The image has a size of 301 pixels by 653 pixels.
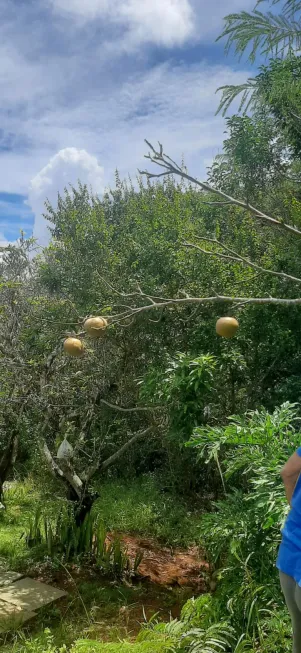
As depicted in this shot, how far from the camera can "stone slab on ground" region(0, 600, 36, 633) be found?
290 cm

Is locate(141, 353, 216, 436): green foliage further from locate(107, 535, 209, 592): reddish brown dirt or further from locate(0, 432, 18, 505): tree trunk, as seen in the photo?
locate(0, 432, 18, 505): tree trunk

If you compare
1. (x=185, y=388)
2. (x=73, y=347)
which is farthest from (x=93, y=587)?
(x=73, y=347)

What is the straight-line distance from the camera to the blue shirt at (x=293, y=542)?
1390 millimetres

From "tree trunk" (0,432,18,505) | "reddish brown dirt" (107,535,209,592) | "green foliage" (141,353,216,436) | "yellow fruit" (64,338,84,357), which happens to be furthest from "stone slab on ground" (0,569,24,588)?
"yellow fruit" (64,338,84,357)

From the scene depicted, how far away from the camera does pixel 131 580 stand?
3.63 metres

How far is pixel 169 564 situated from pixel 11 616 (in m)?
1.41

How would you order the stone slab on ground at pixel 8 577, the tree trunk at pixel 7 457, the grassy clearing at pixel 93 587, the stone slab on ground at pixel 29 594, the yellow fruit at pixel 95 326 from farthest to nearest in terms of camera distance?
the tree trunk at pixel 7 457 → the stone slab on ground at pixel 8 577 → the stone slab on ground at pixel 29 594 → the grassy clearing at pixel 93 587 → the yellow fruit at pixel 95 326

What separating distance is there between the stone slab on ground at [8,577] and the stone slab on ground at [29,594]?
44 mm

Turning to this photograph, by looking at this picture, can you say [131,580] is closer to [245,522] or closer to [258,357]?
[245,522]

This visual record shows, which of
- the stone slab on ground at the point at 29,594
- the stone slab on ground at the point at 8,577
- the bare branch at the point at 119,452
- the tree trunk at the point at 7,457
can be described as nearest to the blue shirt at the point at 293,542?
the stone slab on ground at the point at 29,594

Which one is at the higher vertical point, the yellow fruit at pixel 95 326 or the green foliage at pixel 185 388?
the yellow fruit at pixel 95 326

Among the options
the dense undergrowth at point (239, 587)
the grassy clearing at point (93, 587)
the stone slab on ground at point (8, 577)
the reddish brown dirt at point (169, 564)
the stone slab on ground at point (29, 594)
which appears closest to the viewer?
the dense undergrowth at point (239, 587)

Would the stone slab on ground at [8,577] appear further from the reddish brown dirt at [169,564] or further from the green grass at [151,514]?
the green grass at [151,514]

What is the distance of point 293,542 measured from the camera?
4.60 ft
